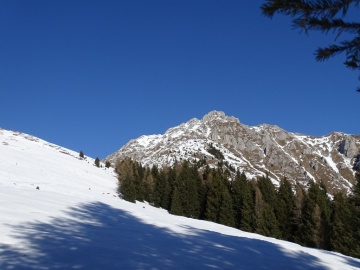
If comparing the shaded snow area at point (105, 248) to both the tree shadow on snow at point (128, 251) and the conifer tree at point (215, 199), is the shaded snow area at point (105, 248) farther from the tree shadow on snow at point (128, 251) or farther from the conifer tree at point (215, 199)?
the conifer tree at point (215, 199)

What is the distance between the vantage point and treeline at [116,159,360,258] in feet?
143

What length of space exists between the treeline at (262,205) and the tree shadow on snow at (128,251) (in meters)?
31.1

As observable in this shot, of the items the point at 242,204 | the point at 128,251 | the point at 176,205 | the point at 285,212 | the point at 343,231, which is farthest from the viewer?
the point at 176,205

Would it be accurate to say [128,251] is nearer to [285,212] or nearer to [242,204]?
[285,212]

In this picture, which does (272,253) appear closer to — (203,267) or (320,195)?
(203,267)

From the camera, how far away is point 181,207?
61031 millimetres

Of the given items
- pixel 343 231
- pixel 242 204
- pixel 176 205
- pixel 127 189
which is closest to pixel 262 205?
pixel 242 204

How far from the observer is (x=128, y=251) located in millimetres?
9773

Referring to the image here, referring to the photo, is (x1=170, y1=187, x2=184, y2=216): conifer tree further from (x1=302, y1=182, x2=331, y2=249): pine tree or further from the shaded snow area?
the shaded snow area

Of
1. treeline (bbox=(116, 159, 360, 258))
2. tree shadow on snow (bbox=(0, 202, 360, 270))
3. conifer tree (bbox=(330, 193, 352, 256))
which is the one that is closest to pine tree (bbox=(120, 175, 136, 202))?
treeline (bbox=(116, 159, 360, 258))

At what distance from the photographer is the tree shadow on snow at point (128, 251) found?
26.8 feet

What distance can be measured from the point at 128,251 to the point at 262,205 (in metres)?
46.5

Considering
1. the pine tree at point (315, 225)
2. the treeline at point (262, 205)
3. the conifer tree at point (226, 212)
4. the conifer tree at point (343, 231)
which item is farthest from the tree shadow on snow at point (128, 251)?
the conifer tree at point (226, 212)

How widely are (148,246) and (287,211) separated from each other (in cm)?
4661
